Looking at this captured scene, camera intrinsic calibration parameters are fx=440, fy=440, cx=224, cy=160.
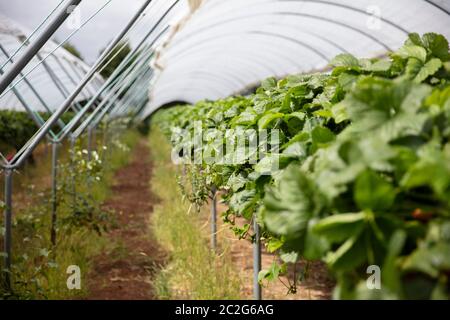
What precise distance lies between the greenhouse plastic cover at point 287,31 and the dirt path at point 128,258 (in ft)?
9.02

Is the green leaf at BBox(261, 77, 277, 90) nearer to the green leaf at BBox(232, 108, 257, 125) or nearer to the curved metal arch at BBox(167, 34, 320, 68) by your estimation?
the green leaf at BBox(232, 108, 257, 125)

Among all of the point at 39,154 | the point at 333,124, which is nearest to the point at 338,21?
the point at 333,124

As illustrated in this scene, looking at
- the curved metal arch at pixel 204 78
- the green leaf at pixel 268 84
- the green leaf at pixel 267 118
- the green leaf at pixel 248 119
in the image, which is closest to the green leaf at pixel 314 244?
the green leaf at pixel 267 118

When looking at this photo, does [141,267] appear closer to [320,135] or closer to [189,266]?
[189,266]

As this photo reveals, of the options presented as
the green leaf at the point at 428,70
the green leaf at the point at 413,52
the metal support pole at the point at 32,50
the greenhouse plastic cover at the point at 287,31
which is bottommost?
the green leaf at the point at 428,70

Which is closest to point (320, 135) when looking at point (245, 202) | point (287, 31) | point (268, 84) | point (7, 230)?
point (245, 202)

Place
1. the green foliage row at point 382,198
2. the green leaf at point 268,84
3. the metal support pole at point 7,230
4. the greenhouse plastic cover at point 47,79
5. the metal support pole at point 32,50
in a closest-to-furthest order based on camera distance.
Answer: the green foliage row at point 382,198 < the metal support pole at point 32,50 < the green leaf at point 268,84 < the metal support pole at point 7,230 < the greenhouse plastic cover at point 47,79

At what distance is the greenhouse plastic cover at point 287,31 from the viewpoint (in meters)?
4.37

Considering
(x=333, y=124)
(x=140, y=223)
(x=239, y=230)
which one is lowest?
(x=239, y=230)

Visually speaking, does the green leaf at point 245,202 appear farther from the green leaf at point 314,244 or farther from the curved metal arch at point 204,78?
the curved metal arch at point 204,78
